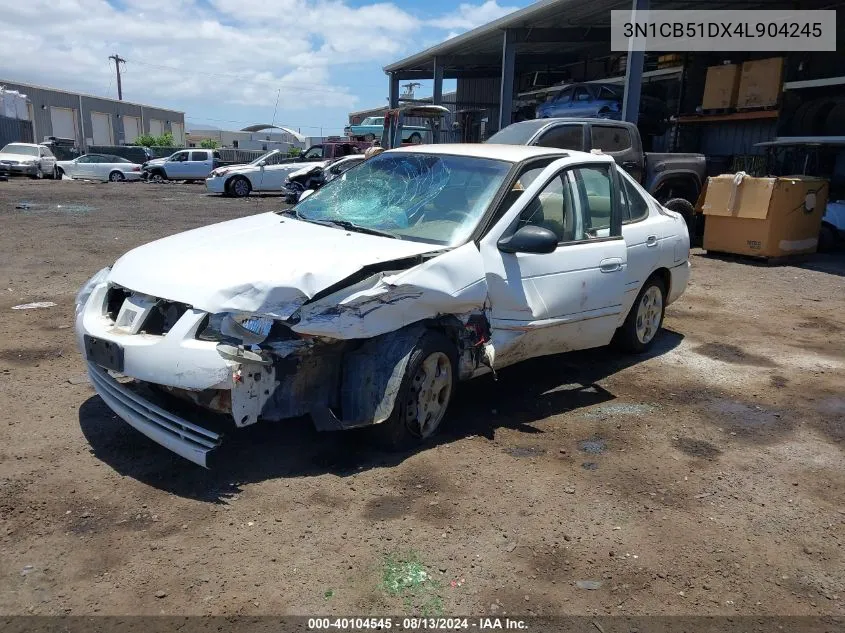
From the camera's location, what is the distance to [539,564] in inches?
114

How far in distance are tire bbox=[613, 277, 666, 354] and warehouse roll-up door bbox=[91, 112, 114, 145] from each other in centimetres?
6085

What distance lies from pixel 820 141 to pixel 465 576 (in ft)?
44.3

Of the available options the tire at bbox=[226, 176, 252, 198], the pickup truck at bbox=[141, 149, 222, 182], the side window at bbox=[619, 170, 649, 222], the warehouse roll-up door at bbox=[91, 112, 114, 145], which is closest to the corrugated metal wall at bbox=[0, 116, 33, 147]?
the pickup truck at bbox=[141, 149, 222, 182]

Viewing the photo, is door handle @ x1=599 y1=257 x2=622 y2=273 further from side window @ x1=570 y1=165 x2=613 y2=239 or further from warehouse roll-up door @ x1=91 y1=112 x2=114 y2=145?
warehouse roll-up door @ x1=91 y1=112 x2=114 y2=145

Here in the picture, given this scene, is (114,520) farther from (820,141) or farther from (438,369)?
(820,141)

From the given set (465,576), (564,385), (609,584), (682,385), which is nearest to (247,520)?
(465,576)

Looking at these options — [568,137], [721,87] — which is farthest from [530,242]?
[721,87]

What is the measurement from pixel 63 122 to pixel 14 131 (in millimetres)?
17215

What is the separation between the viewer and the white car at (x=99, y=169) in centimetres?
3014

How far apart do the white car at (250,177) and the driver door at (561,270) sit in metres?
17.9

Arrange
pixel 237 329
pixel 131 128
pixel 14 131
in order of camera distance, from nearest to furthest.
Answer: pixel 237 329, pixel 14 131, pixel 131 128

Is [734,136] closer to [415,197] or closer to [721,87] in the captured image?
[721,87]

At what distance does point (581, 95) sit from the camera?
17.3m

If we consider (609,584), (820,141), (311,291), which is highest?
(820,141)
